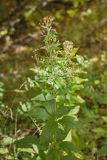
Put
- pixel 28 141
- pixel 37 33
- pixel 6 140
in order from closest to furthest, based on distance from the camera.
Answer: pixel 28 141
pixel 6 140
pixel 37 33

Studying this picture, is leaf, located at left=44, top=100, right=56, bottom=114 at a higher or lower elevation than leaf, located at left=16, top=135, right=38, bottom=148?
higher

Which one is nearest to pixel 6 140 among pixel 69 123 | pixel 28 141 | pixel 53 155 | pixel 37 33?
pixel 28 141

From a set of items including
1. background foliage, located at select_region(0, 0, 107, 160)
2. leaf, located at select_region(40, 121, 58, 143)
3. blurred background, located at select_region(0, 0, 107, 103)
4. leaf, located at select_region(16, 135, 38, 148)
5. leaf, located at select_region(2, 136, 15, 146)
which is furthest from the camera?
blurred background, located at select_region(0, 0, 107, 103)

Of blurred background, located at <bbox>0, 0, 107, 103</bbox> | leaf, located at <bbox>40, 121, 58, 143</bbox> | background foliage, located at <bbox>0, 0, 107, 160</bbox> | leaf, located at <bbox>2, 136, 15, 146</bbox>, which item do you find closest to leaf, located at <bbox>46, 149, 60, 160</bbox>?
leaf, located at <bbox>40, 121, 58, 143</bbox>

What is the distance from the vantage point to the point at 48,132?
3125 mm

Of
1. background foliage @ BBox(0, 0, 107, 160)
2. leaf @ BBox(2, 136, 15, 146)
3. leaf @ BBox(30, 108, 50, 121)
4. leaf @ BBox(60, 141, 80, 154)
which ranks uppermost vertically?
background foliage @ BBox(0, 0, 107, 160)

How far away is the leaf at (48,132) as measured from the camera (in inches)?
123

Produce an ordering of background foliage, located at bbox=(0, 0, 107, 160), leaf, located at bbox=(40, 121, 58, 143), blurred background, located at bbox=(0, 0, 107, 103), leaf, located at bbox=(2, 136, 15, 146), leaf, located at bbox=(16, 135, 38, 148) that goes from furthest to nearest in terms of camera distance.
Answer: blurred background, located at bbox=(0, 0, 107, 103) → background foliage, located at bbox=(0, 0, 107, 160) → leaf, located at bbox=(2, 136, 15, 146) → leaf, located at bbox=(16, 135, 38, 148) → leaf, located at bbox=(40, 121, 58, 143)

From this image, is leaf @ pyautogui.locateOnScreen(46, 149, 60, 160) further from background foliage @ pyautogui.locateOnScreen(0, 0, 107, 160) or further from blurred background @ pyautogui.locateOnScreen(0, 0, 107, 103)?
blurred background @ pyautogui.locateOnScreen(0, 0, 107, 103)

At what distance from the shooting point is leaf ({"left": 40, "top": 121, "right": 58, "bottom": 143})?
10.2 ft

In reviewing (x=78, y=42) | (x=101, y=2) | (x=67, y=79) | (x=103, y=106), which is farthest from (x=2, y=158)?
(x=101, y=2)

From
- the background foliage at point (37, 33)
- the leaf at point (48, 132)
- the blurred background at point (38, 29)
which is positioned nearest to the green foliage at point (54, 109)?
the leaf at point (48, 132)

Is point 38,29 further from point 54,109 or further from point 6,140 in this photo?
point 54,109

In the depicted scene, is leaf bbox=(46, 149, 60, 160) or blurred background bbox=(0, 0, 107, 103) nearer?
leaf bbox=(46, 149, 60, 160)
